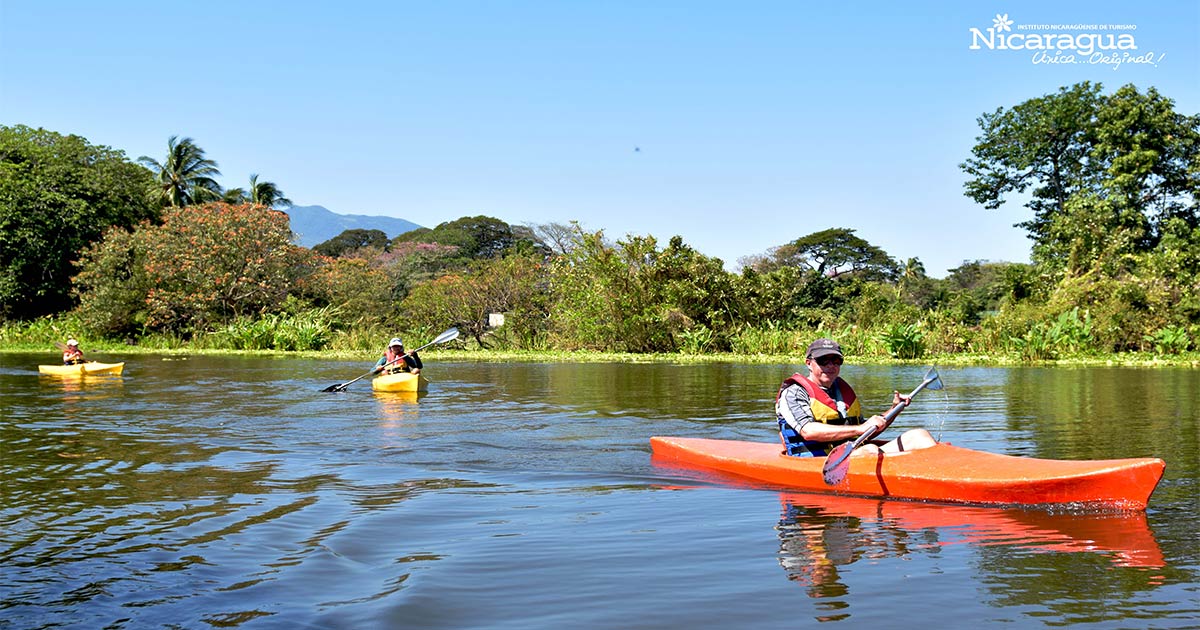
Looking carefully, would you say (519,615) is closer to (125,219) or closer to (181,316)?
(181,316)

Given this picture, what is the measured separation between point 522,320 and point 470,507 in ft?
70.6

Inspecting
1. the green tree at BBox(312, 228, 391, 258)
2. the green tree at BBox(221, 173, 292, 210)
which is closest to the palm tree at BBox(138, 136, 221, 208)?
the green tree at BBox(221, 173, 292, 210)

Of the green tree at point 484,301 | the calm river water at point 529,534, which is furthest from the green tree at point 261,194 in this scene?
the calm river water at point 529,534

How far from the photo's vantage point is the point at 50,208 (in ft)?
104

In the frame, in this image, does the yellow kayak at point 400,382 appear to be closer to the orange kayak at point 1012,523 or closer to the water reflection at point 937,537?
the orange kayak at point 1012,523

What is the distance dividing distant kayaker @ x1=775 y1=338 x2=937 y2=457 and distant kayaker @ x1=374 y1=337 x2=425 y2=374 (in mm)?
8612

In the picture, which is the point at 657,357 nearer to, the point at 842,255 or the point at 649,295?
the point at 649,295

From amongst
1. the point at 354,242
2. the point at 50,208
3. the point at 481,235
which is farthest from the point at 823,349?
the point at 354,242

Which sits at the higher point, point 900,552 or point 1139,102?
point 1139,102

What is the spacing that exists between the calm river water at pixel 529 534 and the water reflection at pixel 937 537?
0.07 ft

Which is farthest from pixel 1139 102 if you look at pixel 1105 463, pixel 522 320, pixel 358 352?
pixel 1105 463

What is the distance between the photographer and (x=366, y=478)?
770cm

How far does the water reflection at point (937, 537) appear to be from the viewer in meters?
4.86

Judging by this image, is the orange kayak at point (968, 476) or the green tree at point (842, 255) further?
the green tree at point (842, 255)
